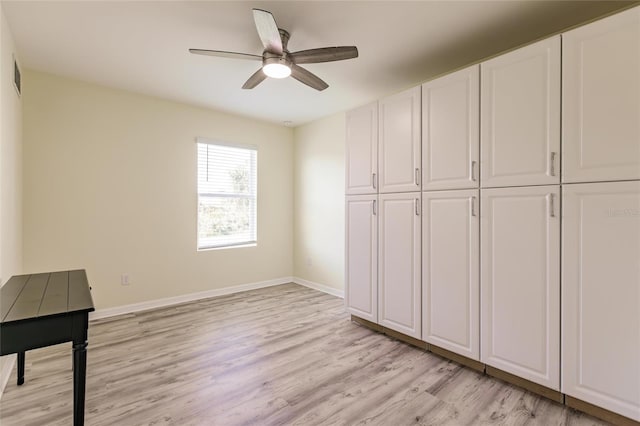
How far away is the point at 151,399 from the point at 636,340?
9.43ft

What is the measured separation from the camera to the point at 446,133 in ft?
8.02

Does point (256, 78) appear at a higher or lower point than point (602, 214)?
higher

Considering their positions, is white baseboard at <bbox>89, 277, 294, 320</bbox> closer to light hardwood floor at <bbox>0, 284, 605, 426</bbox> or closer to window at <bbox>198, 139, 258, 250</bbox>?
light hardwood floor at <bbox>0, 284, 605, 426</bbox>

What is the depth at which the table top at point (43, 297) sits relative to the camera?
1.44 m

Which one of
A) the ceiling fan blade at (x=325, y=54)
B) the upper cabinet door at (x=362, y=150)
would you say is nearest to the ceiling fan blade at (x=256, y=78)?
the ceiling fan blade at (x=325, y=54)

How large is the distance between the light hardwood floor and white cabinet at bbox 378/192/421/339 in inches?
9.9

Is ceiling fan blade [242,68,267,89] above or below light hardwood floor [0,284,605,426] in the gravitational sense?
above

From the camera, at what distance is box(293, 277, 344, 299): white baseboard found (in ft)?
14.4

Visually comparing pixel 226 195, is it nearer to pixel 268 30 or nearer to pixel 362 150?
pixel 362 150

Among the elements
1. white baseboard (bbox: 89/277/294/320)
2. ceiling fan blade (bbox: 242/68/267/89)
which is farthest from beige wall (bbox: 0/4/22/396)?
ceiling fan blade (bbox: 242/68/267/89)

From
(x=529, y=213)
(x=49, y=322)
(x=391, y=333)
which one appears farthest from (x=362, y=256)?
(x=49, y=322)

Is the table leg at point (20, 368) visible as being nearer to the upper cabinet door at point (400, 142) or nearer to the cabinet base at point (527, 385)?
the upper cabinet door at point (400, 142)

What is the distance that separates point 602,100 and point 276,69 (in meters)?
2.06

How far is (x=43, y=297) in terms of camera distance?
1671 millimetres
